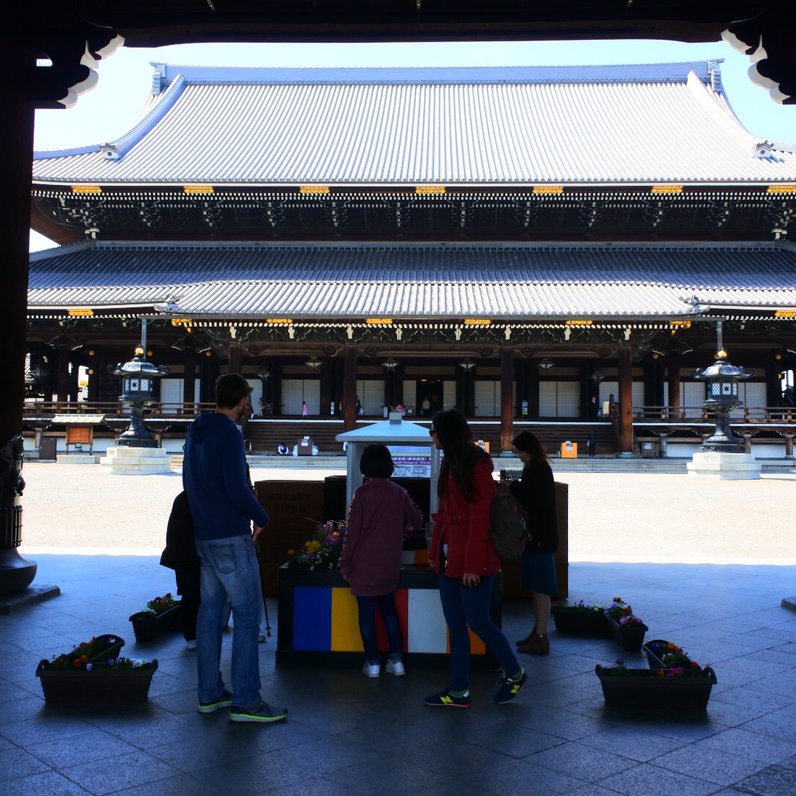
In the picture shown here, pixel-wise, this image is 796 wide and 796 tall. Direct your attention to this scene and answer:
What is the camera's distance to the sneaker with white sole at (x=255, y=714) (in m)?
3.76

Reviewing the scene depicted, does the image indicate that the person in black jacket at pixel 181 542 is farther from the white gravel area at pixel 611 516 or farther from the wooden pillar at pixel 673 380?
the wooden pillar at pixel 673 380

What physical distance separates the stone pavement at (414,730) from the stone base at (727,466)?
1515 cm

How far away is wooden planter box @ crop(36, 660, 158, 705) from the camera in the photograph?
4.00 m

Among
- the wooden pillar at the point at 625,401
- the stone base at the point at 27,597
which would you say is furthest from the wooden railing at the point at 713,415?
the stone base at the point at 27,597

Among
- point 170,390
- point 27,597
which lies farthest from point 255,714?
point 170,390

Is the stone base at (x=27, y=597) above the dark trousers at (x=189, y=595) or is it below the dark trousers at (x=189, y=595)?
below

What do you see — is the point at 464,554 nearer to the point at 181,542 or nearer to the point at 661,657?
the point at 661,657

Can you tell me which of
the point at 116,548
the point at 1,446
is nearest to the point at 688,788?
the point at 1,446

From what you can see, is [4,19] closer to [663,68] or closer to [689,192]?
[689,192]

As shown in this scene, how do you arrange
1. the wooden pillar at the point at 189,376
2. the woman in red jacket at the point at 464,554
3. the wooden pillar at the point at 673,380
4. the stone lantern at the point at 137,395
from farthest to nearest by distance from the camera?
the wooden pillar at the point at 189,376
the wooden pillar at the point at 673,380
the stone lantern at the point at 137,395
the woman in red jacket at the point at 464,554

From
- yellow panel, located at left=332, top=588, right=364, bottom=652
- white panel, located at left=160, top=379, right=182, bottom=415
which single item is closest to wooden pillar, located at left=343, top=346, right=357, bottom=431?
white panel, located at left=160, top=379, right=182, bottom=415

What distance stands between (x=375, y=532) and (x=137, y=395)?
743 inches

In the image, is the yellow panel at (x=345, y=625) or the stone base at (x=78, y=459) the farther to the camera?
the stone base at (x=78, y=459)

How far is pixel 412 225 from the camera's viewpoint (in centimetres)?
2617
